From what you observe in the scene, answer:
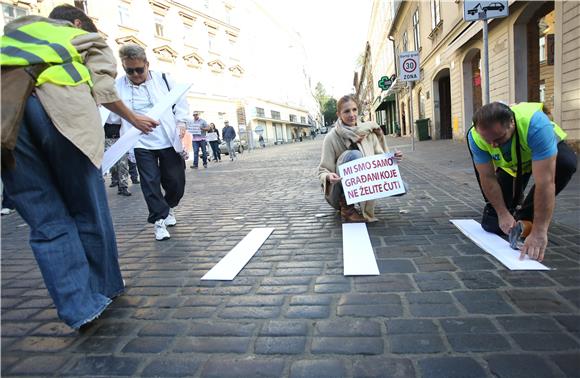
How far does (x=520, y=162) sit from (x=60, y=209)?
3.09 metres

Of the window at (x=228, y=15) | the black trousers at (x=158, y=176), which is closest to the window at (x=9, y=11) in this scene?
the black trousers at (x=158, y=176)

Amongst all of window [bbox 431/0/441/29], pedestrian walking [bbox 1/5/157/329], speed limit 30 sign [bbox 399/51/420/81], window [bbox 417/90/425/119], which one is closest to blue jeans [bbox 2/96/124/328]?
pedestrian walking [bbox 1/5/157/329]

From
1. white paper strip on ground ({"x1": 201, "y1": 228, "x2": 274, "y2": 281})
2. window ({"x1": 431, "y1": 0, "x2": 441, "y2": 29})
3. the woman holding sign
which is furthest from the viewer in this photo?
window ({"x1": 431, "y1": 0, "x2": 441, "y2": 29})

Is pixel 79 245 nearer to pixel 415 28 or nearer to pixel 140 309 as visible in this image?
pixel 140 309

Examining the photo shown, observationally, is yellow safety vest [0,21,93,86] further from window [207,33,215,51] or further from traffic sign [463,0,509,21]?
window [207,33,215,51]

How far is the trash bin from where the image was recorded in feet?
68.8

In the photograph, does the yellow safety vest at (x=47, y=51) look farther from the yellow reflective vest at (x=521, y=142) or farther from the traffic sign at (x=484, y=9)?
the traffic sign at (x=484, y=9)

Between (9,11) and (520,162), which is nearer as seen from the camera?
(520,162)

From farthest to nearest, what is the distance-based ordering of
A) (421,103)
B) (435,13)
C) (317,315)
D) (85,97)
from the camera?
1. (421,103)
2. (435,13)
3. (317,315)
4. (85,97)

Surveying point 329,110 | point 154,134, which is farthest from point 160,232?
point 329,110

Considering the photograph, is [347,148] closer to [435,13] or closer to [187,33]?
[435,13]

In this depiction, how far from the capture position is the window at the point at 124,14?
26411mm

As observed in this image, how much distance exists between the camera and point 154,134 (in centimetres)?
411

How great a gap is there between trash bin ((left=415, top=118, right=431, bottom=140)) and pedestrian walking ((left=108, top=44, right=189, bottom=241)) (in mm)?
18654
